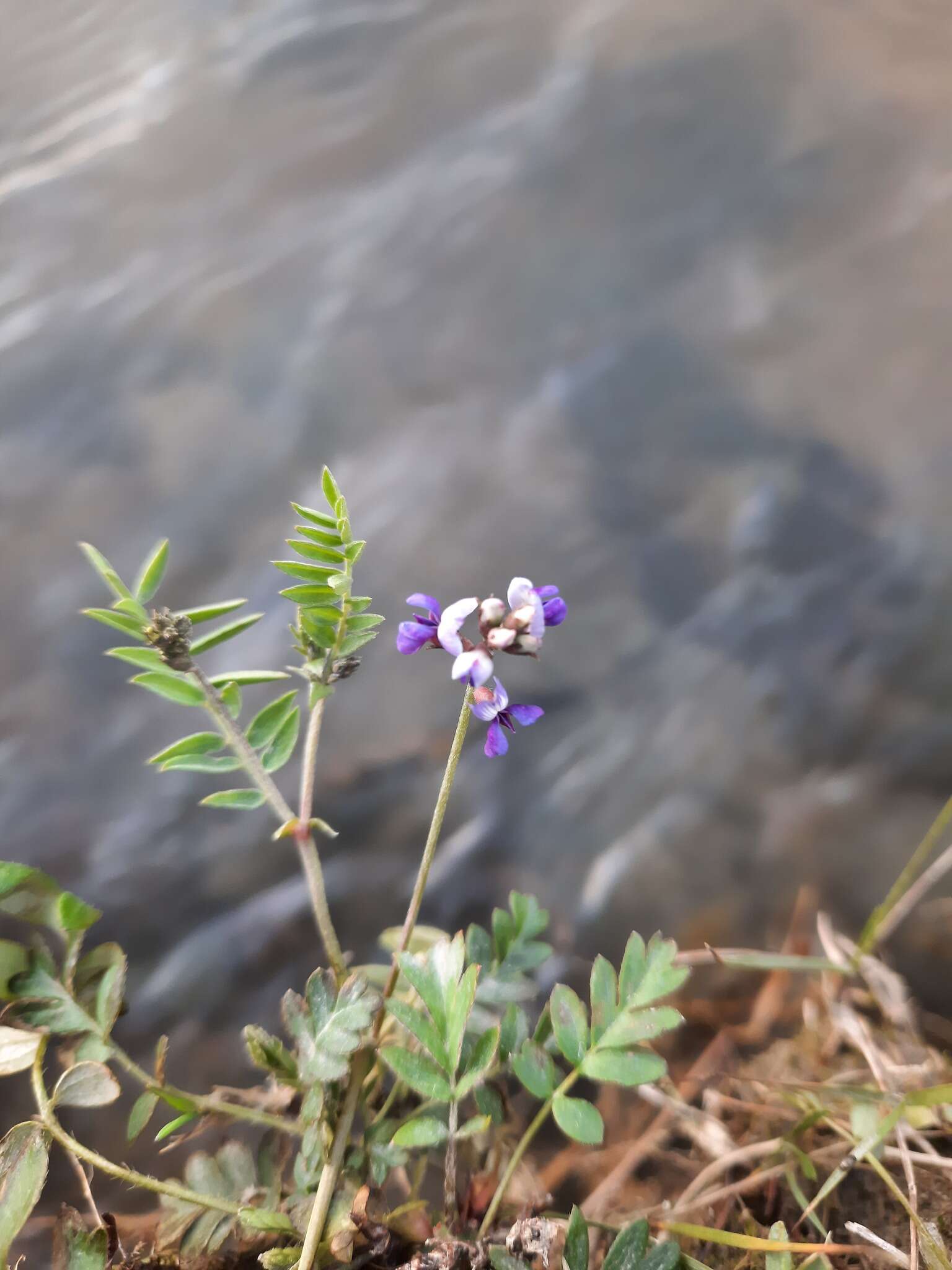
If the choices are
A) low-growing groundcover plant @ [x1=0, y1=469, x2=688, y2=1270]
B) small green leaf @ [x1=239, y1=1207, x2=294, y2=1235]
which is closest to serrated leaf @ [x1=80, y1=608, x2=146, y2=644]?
low-growing groundcover plant @ [x1=0, y1=469, x2=688, y2=1270]

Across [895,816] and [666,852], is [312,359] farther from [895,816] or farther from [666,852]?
[895,816]

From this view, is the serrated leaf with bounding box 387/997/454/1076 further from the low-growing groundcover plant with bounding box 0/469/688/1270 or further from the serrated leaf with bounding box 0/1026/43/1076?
the serrated leaf with bounding box 0/1026/43/1076

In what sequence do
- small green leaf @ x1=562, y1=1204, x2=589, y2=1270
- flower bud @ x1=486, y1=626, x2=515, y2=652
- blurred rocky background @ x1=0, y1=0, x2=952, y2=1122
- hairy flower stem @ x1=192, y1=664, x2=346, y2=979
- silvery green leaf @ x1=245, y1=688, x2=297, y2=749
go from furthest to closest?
blurred rocky background @ x1=0, y1=0, x2=952, y2=1122, silvery green leaf @ x1=245, y1=688, x2=297, y2=749, hairy flower stem @ x1=192, y1=664, x2=346, y2=979, small green leaf @ x1=562, y1=1204, x2=589, y2=1270, flower bud @ x1=486, y1=626, x2=515, y2=652

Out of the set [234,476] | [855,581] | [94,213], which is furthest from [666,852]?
[94,213]

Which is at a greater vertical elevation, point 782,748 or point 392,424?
point 392,424

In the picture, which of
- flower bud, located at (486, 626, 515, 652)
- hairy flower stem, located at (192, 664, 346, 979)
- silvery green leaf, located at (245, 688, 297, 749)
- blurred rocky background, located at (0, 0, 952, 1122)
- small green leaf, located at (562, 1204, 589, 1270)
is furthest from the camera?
blurred rocky background, located at (0, 0, 952, 1122)

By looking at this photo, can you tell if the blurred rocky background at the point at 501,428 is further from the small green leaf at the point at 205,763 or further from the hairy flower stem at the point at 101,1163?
the small green leaf at the point at 205,763

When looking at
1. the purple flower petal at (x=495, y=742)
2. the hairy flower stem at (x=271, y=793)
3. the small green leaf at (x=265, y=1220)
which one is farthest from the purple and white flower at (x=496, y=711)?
the small green leaf at (x=265, y=1220)
